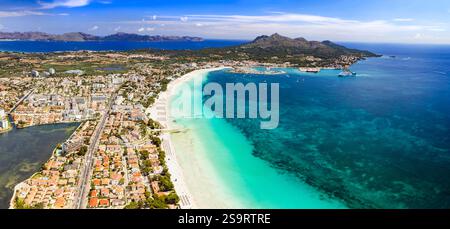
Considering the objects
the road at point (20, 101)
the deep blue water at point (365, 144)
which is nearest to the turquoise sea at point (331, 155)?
the deep blue water at point (365, 144)

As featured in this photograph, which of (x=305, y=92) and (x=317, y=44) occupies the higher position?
(x=317, y=44)

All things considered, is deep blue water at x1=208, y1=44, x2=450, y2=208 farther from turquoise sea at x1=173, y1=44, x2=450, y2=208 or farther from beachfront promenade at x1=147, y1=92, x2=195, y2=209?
beachfront promenade at x1=147, y1=92, x2=195, y2=209

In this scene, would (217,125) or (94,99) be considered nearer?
(217,125)

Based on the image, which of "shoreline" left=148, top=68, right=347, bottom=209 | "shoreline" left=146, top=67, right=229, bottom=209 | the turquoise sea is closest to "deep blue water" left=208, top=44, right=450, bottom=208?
the turquoise sea
